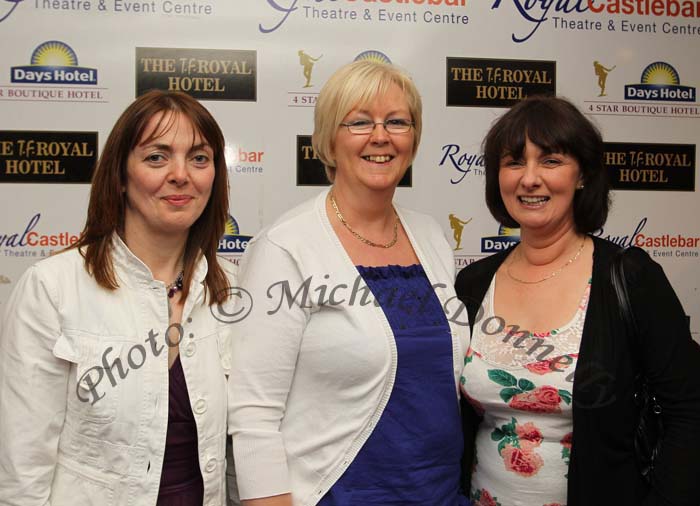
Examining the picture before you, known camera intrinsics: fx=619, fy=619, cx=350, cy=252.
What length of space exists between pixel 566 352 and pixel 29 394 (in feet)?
3.69

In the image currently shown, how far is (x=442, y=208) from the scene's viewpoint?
277 centimetres

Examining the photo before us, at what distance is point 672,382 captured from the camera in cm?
133

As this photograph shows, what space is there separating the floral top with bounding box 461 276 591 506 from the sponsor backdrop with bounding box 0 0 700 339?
133 cm

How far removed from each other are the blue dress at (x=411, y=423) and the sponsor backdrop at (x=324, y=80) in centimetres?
136

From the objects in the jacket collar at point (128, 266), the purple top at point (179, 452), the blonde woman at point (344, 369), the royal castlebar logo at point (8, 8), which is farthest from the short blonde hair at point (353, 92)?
the royal castlebar logo at point (8, 8)

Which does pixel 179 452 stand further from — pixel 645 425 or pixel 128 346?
pixel 645 425

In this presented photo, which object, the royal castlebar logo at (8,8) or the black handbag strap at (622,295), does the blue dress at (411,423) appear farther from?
the royal castlebar logo at (8,8)

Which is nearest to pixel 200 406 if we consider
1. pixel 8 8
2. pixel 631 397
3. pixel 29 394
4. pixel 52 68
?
pixel 29 394

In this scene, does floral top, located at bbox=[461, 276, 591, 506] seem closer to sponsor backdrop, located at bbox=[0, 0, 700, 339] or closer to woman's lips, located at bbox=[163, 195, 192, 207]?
woman's lips, located at bbox=[163, 195, 192, 207]

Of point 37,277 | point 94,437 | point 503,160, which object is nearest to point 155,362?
point 94,437

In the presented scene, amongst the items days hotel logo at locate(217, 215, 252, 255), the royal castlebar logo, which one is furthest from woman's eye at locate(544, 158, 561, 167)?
the royal castlebar logo

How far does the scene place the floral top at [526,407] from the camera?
1377 mm

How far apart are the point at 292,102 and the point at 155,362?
1607 mm

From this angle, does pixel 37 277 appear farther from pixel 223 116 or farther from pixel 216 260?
pixel 223 116
